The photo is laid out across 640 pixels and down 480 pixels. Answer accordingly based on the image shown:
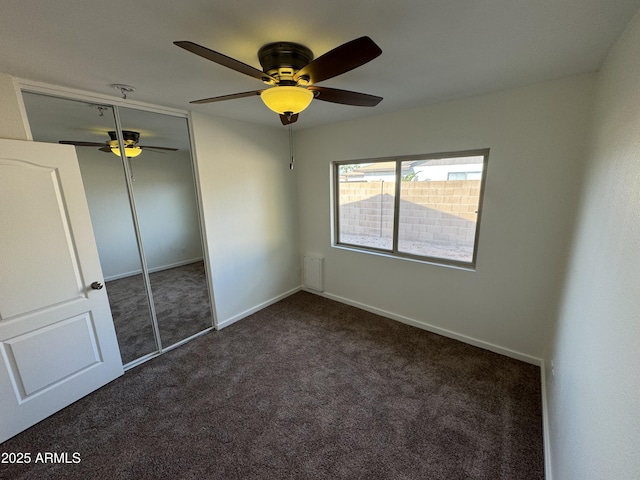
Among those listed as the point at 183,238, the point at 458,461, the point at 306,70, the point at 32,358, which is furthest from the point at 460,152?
the point at 32,358

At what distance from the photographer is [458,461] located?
1561 mm

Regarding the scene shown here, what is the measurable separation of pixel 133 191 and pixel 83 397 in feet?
5.76

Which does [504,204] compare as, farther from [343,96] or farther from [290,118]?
A: [290,118]

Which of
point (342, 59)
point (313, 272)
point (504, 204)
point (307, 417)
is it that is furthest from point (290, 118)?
point (313, 272)

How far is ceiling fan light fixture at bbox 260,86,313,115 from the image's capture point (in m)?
1.36

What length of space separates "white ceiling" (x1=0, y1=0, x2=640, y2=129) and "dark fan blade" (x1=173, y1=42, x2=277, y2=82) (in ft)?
0.61

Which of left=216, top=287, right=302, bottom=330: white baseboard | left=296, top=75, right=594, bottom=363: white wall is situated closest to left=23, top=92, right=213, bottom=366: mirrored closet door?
left=216, top=287, right=302, bottom=330: white baseboard

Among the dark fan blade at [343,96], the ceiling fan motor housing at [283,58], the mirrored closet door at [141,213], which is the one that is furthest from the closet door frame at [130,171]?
the dark fan blade at [343,96]

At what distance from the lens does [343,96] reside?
62.4 inches

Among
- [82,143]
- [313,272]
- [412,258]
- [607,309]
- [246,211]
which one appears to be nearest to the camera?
[607,309]

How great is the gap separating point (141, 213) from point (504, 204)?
3.33 meters

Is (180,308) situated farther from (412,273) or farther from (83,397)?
(412,273)

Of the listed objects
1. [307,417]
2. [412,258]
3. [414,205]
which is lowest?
[307,417]

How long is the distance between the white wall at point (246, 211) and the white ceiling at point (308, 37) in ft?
3.03
